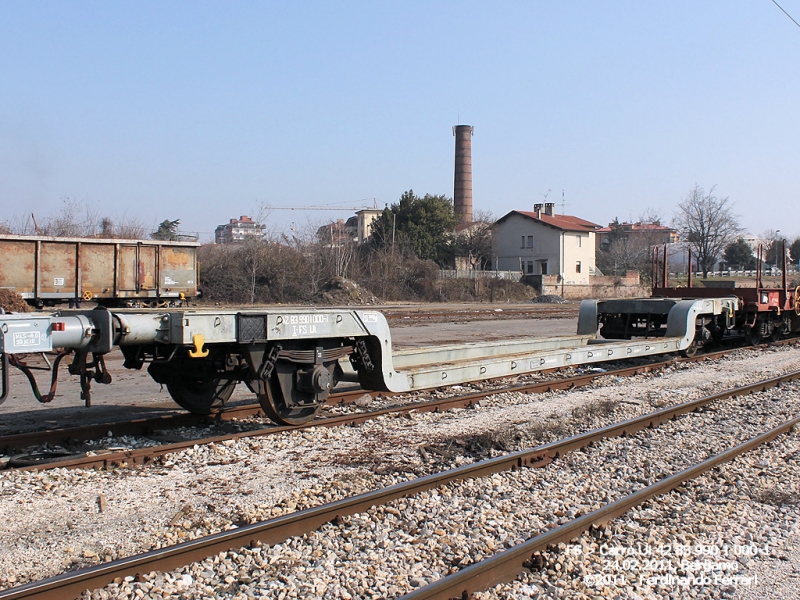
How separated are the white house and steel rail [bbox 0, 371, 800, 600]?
55.8m

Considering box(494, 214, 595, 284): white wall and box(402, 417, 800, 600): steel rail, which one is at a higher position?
box(494, 214, 595, 284): white wall

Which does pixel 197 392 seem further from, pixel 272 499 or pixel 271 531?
pixel 271 531

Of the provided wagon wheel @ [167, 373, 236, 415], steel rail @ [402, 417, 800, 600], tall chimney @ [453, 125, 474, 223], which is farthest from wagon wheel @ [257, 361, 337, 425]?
tall chimney @ [453, 125, 474, 223]

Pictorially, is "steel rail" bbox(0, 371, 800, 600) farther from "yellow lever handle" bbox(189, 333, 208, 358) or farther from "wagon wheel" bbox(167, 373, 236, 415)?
"wagon wheel" bbox(167, 373, 236, 415)

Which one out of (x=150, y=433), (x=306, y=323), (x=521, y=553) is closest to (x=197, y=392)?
(x=150, y=433)

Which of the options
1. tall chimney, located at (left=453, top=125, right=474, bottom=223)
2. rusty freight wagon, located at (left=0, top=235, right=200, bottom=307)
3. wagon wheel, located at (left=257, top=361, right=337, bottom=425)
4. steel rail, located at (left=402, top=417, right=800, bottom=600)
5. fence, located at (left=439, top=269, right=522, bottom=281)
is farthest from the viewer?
tall chimney, located at (left=453, top=125, right=474, bottom=223)

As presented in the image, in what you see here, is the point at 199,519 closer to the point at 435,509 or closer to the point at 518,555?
the point at 435,509

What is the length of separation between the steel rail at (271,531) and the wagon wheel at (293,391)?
1.94m

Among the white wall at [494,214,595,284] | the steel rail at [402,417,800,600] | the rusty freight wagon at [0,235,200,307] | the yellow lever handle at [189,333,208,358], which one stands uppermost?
the white wall at [494,214,595,284]

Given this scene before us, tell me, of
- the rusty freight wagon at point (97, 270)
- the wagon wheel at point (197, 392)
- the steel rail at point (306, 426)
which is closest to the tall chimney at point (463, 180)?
the rusty freight wagon at point (97, 270)

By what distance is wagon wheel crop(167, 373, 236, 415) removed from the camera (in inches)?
309

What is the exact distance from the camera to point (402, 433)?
764 centimetres

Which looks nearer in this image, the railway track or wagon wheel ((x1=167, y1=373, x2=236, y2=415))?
the railway track

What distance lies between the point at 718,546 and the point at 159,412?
6.51 m
